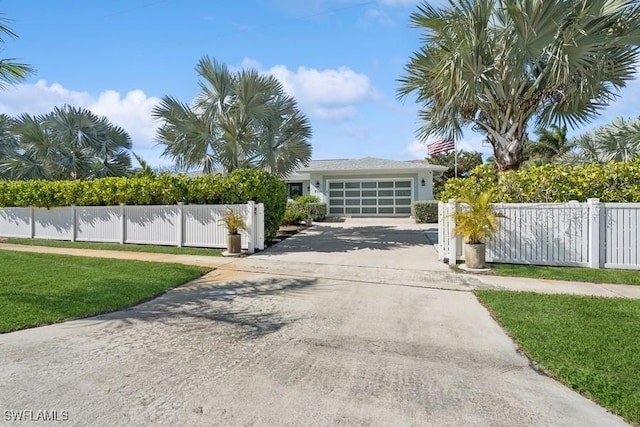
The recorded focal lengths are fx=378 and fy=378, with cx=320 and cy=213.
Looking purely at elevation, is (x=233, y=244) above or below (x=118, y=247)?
above

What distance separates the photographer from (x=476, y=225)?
338 inches

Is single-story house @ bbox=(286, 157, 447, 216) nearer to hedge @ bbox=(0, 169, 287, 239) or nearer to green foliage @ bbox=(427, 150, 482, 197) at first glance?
hedge @ bbox=(0, 169, 287, 239)

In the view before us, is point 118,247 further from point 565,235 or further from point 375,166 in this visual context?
point 375,166

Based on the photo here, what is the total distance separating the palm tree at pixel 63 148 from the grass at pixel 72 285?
32.4 feet

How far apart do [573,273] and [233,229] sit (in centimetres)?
866

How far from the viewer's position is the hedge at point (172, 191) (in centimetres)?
1203

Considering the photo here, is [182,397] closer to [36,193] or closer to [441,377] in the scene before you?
[441,377]

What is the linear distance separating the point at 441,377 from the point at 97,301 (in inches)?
204

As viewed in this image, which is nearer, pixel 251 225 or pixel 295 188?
pixel 251 225

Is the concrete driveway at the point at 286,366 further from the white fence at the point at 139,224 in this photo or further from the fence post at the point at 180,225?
the fence post at the point at 180,225

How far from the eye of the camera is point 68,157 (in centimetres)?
1823

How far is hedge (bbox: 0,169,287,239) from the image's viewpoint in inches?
474

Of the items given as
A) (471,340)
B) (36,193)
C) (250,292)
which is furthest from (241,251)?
(36,193)

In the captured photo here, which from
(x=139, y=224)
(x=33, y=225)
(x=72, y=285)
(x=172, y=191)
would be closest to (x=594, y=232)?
Result: (x=72, y=285)
